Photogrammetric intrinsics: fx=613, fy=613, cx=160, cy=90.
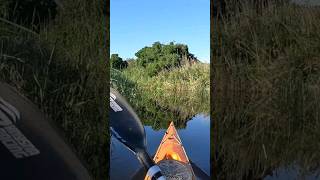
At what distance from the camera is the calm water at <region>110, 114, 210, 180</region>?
5.02 metres

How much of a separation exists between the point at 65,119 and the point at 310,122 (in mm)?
2119

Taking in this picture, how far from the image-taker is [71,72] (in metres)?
5.39

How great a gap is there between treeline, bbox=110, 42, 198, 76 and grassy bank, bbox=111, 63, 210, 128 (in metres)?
0.04

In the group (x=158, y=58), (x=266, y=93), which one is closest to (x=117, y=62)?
(x=158, y=58)

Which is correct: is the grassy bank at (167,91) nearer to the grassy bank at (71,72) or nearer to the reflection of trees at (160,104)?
the reflection of trees at (160,104)

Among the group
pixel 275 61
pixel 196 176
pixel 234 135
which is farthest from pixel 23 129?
pixel 275 61

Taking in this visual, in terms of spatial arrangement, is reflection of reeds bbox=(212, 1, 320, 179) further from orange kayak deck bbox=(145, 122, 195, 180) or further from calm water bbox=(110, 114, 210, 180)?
orange kayak deck bbox=(145, 122, 195, 180)

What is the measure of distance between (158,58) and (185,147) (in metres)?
0.80

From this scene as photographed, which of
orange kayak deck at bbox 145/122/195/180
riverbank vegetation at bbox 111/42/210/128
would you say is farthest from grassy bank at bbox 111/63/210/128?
orange kayak deck at bbox 145/122/195/180

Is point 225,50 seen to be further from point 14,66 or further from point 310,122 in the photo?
point 14,66

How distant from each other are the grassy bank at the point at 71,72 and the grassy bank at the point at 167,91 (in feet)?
0.73

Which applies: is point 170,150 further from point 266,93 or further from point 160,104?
point 266,93

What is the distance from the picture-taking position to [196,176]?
5.04 meters

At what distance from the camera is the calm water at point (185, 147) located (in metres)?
5.02
